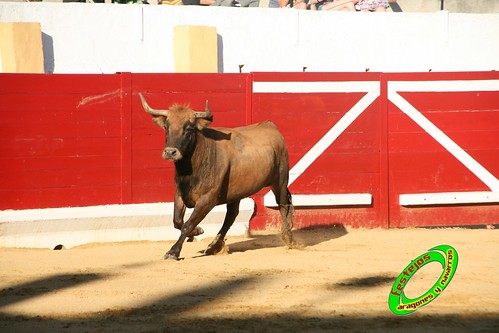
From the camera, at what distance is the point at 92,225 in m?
10.5

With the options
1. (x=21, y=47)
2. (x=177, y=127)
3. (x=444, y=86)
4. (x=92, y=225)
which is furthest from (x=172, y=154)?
(x=444, y=86)

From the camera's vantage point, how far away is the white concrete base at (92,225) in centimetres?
1018

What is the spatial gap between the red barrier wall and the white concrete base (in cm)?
17

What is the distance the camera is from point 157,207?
10906mm

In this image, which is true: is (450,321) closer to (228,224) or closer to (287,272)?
(287,272)

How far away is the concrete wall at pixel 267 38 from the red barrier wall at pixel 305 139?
2.18 metres

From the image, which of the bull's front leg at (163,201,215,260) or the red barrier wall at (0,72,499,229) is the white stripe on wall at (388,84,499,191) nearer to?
the red barrier wall at (0,72,499,229)

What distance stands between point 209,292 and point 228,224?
98.9 inches

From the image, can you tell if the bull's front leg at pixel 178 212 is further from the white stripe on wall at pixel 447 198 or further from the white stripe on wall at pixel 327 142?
the white stripe on wall at pixel 447 198

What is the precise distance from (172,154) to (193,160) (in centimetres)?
52

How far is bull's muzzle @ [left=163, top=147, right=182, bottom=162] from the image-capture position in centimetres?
870

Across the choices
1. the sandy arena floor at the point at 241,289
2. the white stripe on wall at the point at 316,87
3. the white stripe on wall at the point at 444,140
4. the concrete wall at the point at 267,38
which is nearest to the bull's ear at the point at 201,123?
the sandy arena floor at the point at 241,289

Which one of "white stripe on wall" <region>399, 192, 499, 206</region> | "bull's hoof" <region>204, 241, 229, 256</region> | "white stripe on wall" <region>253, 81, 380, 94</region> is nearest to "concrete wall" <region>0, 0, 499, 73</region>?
"white stripe on wall" <region>253, 81, 380, 94</region>

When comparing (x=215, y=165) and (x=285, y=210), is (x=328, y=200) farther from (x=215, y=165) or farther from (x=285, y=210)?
(x=215, y=165)
